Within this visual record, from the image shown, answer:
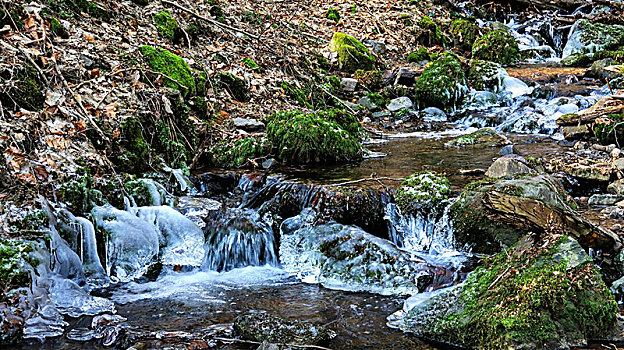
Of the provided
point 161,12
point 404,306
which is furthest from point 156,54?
point 404,306

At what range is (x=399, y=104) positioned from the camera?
12.1m

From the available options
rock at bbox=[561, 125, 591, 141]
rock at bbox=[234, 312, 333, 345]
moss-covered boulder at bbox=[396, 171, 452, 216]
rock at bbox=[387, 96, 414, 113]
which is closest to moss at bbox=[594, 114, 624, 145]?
rock at bbox=[561, 125, 591, 141]

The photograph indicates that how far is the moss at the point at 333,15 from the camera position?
1482 cm

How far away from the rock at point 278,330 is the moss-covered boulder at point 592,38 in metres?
15.8

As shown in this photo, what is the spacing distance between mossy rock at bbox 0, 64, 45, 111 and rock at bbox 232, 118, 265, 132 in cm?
298

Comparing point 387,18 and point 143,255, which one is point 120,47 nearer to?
point 143,255

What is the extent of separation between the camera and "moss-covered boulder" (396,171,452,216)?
5.71 m

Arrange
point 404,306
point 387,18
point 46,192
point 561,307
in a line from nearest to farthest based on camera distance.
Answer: point 561,307 < point 404,306 < point 46,192 < point 387,18

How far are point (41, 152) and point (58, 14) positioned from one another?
10.3ft

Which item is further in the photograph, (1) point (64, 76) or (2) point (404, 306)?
(1) point (64, 76)

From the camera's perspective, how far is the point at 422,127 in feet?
36.5

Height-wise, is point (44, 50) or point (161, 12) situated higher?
point (161, 12)

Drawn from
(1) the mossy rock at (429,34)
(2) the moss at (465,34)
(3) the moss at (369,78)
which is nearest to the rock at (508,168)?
(3) the moss at (369,78)

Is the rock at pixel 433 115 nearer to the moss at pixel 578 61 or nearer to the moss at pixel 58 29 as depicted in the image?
the moss at pixel 578 61
